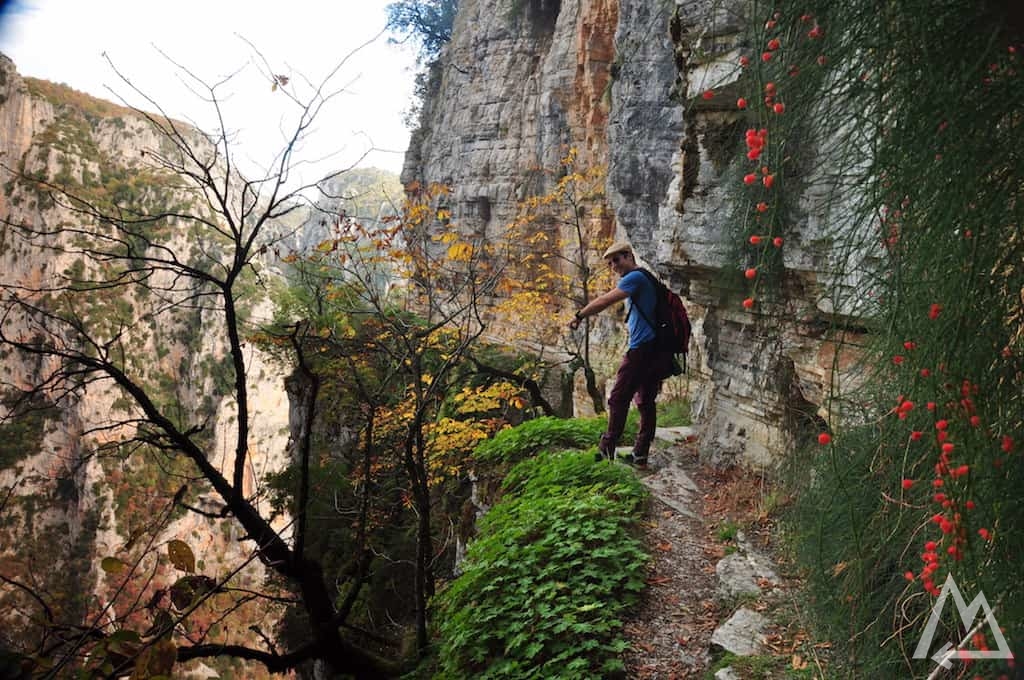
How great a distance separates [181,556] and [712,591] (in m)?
3.24

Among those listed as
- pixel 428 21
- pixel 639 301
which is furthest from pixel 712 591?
pixel 428 21

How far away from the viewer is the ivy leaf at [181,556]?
7.81ft

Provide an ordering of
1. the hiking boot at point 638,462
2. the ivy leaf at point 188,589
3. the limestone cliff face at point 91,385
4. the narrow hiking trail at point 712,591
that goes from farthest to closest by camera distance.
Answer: the limestone cliff face at point 91,385, the hiking boot at point 638,462, the narrow hiking trail at point 712,591, the ivy leaf at point 188,589

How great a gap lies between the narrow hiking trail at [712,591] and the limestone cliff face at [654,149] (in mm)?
609

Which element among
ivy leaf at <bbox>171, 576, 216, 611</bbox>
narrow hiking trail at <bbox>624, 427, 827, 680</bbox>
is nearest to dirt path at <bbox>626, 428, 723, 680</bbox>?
narrow hiking trail at <bbox>624, 427, 827, 680</bbox>

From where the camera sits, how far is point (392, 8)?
83.8ft

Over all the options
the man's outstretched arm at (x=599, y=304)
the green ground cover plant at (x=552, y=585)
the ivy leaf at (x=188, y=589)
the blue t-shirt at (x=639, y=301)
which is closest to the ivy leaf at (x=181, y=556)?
the ivy leaf at (x=188, y=589)

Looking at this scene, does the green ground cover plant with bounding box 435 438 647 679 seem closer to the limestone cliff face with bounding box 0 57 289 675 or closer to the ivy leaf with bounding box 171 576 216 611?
the ivy leaf with bounding box 171 576 216 611

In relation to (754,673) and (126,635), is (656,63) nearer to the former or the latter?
(754,673)

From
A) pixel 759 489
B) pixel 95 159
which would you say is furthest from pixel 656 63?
pixel 95 159

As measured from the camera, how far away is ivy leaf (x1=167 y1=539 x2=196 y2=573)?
2.38 meters

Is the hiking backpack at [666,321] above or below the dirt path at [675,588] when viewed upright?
above

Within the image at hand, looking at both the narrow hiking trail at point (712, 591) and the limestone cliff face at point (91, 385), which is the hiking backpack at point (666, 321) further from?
the limestone cliff face at point (91, 385)

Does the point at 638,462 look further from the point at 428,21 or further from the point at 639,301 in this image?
the point at 428,21
